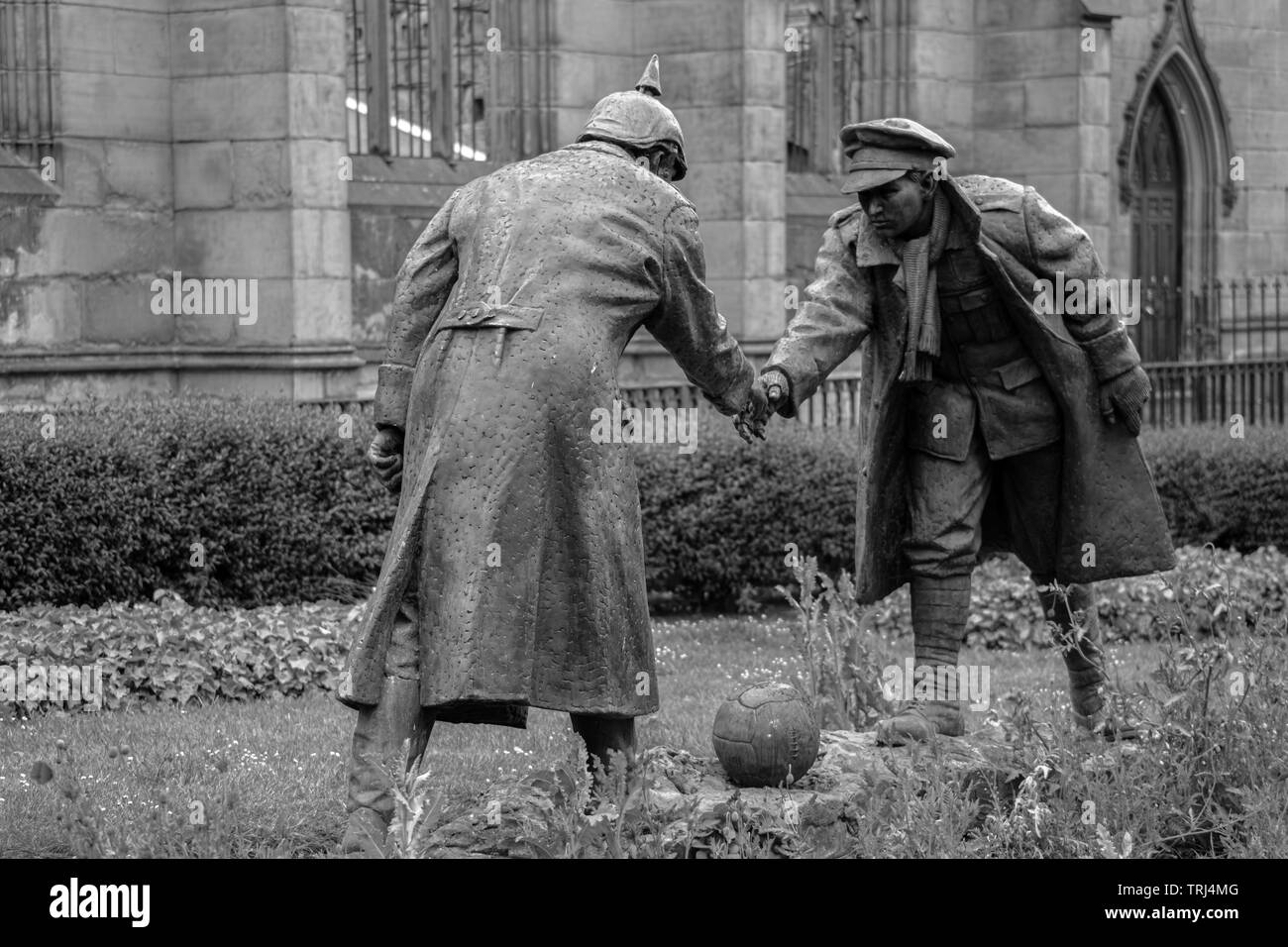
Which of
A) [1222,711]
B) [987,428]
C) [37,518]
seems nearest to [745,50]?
[37,518]

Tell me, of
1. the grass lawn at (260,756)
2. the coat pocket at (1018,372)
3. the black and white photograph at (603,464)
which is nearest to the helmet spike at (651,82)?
the black and white photograph at (603,464)

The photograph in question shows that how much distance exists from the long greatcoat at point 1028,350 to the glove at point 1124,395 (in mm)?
29

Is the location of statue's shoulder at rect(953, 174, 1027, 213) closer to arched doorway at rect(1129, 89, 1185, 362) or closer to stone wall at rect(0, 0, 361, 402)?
stone wall at rect(0, 0, 361, 402)

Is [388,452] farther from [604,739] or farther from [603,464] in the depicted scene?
[604,739]

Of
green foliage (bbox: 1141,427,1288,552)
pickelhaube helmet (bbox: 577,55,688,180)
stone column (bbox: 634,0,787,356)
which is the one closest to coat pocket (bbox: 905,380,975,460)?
pickelhaube helmet (bbox: 577,55,688,180)

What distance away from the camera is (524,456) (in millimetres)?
5785

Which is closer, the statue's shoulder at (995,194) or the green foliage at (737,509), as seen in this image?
the statue's shoulder at (995,194)

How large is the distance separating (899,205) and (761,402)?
2.89ft

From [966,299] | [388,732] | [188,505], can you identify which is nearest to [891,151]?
[966,299]

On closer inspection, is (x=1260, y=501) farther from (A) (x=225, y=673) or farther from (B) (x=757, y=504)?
(A) (x=225, y=673)

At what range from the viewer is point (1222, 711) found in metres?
6.76

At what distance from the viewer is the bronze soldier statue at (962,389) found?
717cm

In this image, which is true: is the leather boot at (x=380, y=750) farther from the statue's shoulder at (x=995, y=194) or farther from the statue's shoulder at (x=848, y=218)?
the statue's shoulder at (x=995, y=194)

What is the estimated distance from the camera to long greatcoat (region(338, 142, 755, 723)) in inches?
227
